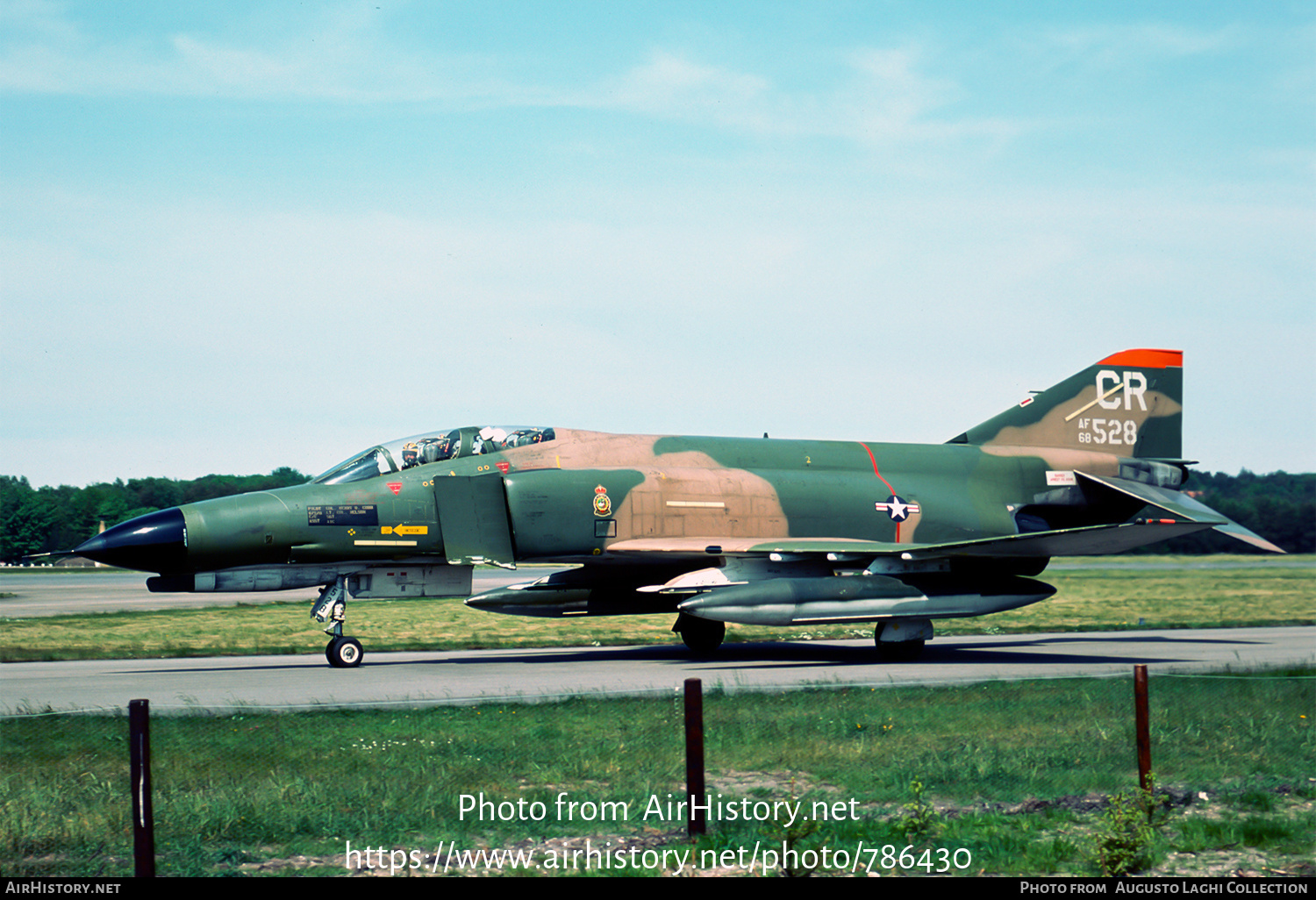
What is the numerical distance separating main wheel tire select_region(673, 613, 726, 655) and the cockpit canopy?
3768 millimetres

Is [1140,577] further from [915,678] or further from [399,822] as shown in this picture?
[399,822]

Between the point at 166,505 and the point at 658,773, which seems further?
the point at 166,505

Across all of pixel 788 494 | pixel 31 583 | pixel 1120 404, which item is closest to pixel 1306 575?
pixel 1120 404

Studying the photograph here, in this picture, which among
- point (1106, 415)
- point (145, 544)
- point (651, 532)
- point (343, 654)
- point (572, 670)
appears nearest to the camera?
point (145, 544)

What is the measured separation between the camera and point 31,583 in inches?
1813

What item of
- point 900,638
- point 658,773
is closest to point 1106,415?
point 900,638

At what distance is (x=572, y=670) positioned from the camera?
15.5m

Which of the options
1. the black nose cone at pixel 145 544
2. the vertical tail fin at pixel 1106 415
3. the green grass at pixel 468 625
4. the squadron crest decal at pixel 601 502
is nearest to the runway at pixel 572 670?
the black nose cone at pixel 145 544

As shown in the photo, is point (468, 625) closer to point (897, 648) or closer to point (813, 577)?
point (813, 577)

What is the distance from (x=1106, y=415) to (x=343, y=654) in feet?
49.4

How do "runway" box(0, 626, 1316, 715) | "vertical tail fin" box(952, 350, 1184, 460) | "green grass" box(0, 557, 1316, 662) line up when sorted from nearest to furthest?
"runway" box(0, 626, 1316, 715)
"green grass" box(0, 557, 1316, 662)
"vertical tail fin" box(952, 350, 1184, 460)

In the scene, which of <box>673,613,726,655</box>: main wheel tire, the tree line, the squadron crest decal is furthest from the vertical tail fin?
the tree line

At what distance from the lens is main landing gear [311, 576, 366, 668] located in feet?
51.9

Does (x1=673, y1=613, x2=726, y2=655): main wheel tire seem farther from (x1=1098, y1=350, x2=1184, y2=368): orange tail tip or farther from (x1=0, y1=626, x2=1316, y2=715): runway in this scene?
(x1=1098, y1=350, x2=1184, y2=368): orange tail tip
